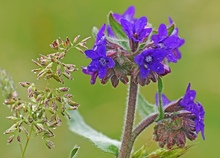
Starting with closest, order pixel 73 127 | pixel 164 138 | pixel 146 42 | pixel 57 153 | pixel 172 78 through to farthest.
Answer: pixel 146 42, pixel 164 138, pixel 73 127, pixel 57 153, pixel 172 78

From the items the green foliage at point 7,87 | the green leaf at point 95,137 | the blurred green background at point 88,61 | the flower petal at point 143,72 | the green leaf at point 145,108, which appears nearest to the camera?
the green foliage at point 7,87

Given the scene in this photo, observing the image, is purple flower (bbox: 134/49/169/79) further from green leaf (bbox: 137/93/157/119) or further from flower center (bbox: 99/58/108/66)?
green leaf (bbox: 137/93/157/119)

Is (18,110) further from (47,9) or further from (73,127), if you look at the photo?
(47,9)

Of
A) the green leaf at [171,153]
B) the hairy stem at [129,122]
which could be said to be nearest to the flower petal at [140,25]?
the hairy stem at [129,122]

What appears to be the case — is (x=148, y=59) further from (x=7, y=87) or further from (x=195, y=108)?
(x=7, y=87)

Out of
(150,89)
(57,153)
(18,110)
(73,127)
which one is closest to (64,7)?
(150,89)

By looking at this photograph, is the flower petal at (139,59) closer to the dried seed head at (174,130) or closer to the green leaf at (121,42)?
the green leaf at (121,42)

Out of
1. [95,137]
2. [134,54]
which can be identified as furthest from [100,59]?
[95,137]
